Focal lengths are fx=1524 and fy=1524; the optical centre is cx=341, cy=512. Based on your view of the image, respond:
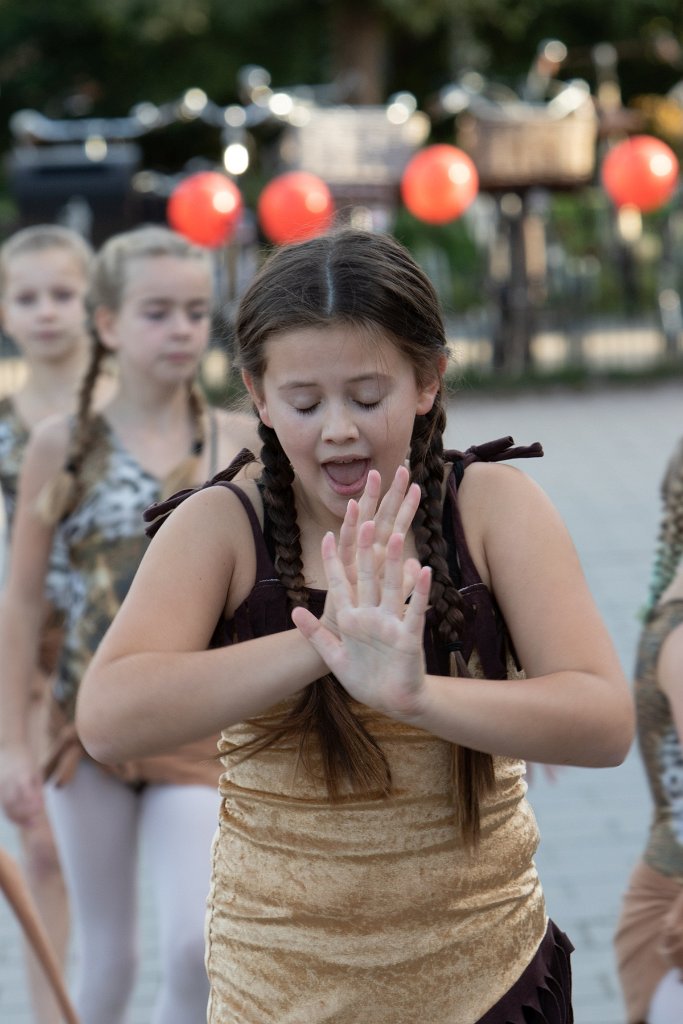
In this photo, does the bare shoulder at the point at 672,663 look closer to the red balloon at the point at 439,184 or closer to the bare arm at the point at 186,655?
the bare arm at the point at 186,655

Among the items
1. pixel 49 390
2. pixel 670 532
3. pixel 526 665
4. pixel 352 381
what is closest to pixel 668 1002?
pixel 670 532

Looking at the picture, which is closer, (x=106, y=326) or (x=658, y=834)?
(x=658, y=834)

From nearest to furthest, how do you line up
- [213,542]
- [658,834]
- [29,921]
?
[213,542] < [658,834] < [29,921]

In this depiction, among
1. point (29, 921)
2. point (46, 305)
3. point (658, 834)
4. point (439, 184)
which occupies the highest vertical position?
point (439, 184)

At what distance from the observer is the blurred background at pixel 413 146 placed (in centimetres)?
1399

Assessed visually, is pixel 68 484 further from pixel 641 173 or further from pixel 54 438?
pixel 641 173

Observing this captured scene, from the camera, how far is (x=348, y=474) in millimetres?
1807

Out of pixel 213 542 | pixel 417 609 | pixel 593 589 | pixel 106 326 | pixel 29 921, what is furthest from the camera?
pixel 593 589

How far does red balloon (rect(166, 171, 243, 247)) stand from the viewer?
12812 millimetres

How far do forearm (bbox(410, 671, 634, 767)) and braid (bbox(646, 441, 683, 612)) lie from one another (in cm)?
100

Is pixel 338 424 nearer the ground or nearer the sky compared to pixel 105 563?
nearer the sky

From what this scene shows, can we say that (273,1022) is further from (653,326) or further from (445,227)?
(445,227)

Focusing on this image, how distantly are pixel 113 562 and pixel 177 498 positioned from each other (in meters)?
1.15

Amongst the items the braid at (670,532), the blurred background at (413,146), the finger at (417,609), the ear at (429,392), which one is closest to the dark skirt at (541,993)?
the finger at (417,609)
